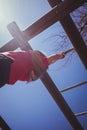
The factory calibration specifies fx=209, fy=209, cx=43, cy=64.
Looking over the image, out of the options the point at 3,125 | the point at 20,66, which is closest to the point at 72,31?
the point at 20,66

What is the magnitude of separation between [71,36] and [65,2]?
1.34 feet

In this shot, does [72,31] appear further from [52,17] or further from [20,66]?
[20,66]

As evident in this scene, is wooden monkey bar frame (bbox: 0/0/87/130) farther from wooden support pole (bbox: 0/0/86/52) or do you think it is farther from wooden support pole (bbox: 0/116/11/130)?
wooden support pole (bbox: 0/116/11/130)

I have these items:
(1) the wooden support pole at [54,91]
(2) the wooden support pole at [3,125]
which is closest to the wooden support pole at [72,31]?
(1) the wooden support pole at [54,91]

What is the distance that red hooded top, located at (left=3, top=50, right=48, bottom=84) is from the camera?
1.97m

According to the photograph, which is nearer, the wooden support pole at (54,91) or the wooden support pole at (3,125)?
the wooden support pole at (54,91)

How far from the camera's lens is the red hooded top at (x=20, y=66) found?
1974mm

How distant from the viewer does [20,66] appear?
199 centimetres

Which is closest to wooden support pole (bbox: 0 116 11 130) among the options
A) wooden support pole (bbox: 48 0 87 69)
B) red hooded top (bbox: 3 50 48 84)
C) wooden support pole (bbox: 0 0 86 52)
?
wooden support pole (bbox: 0 0 86 52)

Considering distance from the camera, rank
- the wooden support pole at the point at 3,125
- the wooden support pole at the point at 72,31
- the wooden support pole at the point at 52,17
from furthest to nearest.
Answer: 1. the wooden support pole at the point at 3,125
2. the wooden support pole at the point at 72,31
3. the wooden support pole at the point at 52,17

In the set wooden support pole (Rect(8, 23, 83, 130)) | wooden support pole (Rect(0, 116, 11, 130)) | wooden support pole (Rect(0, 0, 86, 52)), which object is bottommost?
wooden support pole (Rect(0, 116, 11, 130))

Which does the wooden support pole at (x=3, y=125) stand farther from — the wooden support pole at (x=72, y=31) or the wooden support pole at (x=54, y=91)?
the wooden support pole at (x=72, y=31)

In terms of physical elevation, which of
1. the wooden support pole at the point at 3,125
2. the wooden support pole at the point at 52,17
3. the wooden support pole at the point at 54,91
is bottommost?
the wooden support pole at the point at 3,125

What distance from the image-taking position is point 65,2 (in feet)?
7.11
